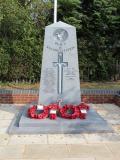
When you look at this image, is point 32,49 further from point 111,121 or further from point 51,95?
point 111,121

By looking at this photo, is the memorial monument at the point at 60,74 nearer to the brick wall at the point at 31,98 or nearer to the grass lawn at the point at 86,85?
the brick wall at the point at 31,98

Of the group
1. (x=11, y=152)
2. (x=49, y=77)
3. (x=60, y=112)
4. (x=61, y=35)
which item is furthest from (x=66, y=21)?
(x=11, y=152)

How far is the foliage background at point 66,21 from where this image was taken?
1268 cm

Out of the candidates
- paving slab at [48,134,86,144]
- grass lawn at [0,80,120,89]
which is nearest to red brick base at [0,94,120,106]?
grass lawn at [0,80,120,89]

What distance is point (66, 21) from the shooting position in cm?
1373

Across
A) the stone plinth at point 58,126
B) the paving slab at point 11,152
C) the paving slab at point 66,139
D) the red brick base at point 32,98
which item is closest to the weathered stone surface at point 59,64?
the stone plinth at point 58,126

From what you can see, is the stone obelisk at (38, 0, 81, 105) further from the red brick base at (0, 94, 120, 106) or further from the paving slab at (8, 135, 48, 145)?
the red brick base at (0, 94, 120, 106)

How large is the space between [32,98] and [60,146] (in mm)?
4685

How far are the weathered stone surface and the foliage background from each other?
4.41 meters

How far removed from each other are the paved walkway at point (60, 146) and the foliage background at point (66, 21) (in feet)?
18.1

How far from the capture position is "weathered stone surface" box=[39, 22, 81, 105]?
325 inches

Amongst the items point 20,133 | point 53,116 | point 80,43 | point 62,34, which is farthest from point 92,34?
point 20,133

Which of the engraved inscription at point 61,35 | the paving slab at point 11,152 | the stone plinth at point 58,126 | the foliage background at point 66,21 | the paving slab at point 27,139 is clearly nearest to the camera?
the paving slab at point 11,152

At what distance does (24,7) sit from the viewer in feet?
44.3
